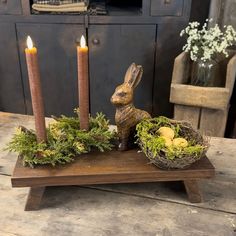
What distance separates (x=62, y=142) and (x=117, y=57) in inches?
38.5

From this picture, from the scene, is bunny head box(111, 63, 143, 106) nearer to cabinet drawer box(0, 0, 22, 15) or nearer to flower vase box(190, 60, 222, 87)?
flower vase box(190, 60, 222, 87)

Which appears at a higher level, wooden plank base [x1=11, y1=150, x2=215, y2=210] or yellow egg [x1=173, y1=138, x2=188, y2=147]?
yellow egg [x1=173, y1=138, x2=188, y2=147]

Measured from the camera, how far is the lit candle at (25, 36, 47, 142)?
1.93 feet

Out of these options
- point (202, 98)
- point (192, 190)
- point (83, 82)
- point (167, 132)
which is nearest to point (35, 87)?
point (83, 82)

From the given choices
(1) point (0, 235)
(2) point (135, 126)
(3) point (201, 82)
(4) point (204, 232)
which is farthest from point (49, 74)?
(4) point (204, 232)

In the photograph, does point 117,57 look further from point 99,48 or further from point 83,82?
point 83,82

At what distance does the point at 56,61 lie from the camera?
64.1 inches

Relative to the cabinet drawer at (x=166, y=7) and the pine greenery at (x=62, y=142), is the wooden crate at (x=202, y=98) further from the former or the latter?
the pine greenery at (x=62, y=142)

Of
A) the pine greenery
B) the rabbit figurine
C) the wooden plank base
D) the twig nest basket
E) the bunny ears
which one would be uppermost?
the bunny ears

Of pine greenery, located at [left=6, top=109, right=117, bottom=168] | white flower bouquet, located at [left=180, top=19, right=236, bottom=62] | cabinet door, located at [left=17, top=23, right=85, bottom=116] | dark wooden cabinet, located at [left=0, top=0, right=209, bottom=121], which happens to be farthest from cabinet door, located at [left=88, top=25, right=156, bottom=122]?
pine greenery, located at [left=6, top=109, right=117, bottom=168]

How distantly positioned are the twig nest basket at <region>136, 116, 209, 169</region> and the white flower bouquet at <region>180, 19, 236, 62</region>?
726 mm

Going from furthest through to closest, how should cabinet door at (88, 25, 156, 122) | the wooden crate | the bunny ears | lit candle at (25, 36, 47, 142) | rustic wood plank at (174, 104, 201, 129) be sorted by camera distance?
cabinet door at (88, 25, 156, 122)
rustic wood plank at (174, 104, 201, 129)
the wooden crate
the bunny ears
lit candle at (25, 36, 47, 142)

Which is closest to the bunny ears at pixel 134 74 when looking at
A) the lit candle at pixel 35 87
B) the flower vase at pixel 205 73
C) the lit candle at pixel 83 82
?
the lit candle at pixel 83 82

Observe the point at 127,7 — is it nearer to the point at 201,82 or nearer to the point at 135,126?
the point at 201,82
